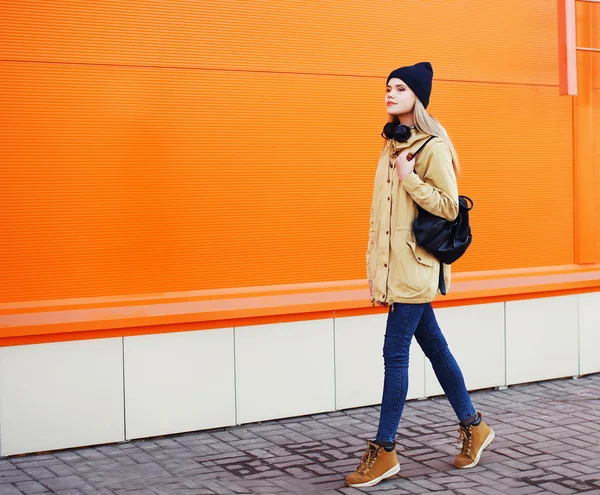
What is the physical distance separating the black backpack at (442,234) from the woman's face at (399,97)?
7.9 inches

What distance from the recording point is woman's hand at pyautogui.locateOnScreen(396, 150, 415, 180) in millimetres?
4570

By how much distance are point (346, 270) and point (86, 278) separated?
171 centimetres

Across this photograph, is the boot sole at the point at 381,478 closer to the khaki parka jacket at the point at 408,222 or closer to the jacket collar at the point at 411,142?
the khaki parka jacket at the point at 408,222

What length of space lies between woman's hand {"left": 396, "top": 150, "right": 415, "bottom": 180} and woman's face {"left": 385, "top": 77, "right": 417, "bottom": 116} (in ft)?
0.72

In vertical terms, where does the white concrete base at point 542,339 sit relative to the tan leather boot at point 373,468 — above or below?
above

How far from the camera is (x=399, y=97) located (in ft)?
15.3

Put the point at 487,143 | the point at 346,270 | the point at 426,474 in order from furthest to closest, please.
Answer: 1. the point at 487,143
2. the point at 346,270
3. the point at 426,474

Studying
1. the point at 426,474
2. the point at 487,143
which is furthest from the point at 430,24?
the point at 426,474

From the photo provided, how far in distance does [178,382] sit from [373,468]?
1439mm

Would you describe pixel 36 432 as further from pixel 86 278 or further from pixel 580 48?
pixel 580 48

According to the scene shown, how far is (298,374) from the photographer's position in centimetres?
590

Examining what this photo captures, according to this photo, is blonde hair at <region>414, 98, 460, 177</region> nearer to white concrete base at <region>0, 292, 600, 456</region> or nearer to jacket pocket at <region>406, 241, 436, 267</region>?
jacket pocket at <region>406, 241, 436, 267</region>

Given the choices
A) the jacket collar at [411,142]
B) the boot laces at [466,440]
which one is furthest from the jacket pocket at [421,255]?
the boot laces at [466,440]

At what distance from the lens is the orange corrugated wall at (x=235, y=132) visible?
523cm
